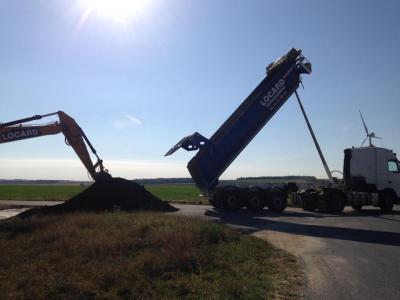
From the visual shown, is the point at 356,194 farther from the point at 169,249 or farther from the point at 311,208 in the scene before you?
the point at 169,249

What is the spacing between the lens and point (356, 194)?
85.0 feet

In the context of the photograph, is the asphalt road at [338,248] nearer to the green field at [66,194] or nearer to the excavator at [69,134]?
the excavator at [69,134]

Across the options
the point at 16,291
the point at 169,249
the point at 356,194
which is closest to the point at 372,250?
the point at 169,249

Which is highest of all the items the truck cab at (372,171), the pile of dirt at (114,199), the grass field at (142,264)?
the truck cab at (372,171)

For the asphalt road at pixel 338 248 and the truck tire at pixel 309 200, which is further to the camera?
the truck tire at pixel 309 200

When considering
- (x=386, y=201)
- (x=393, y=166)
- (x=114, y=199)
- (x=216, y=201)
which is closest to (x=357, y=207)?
(x=386, y=201)

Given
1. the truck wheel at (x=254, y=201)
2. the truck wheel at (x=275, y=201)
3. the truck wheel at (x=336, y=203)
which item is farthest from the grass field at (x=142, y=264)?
the truck wheel at (x=336, y=203)

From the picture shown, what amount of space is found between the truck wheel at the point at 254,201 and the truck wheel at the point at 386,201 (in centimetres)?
636

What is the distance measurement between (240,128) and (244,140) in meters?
0.61

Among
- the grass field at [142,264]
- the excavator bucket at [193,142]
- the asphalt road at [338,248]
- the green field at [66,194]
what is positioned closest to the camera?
the grass field at [142,264]

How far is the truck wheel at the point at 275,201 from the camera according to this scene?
1013 inches

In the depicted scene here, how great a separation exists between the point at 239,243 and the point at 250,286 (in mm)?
4631

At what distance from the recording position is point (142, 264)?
31.8ft

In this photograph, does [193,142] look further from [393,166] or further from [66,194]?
[66,194]
